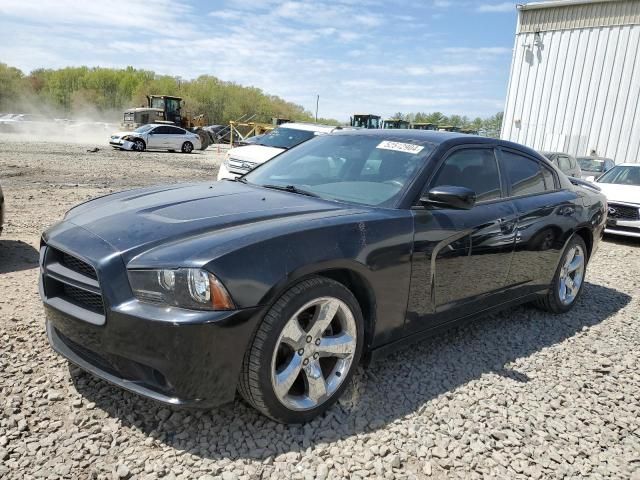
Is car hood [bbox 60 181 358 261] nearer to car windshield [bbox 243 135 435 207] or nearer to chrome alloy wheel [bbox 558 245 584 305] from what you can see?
car windshield [bbox 243 135 435 207]

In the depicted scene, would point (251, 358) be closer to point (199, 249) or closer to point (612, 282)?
point (199, 249)

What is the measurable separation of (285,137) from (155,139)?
15.4 metres

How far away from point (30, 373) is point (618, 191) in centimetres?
921

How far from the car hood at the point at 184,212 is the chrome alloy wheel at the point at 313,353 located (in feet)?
1.62

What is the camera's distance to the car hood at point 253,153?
10.1m

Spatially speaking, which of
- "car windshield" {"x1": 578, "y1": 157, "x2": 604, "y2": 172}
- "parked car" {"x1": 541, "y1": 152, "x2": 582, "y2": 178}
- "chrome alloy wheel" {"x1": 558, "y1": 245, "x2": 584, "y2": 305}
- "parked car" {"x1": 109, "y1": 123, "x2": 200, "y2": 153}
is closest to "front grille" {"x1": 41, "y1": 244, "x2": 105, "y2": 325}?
"chrome alloy wheel" {"x1": 558, "y1": 245, "x2": 584, "y2": 305}

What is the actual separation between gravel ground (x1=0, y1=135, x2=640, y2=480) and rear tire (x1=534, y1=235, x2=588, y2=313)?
43cm

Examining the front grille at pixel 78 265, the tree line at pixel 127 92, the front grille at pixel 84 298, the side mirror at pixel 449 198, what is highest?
the tree line at pixel 127 92

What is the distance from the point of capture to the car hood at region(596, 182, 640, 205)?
8.52m

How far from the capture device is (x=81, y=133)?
37.3m

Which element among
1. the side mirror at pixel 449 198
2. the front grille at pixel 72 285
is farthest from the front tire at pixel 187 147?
the side mirror at pixel 449 198

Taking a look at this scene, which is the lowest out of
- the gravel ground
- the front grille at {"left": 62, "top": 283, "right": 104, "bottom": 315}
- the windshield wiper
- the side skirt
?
the gravel ground

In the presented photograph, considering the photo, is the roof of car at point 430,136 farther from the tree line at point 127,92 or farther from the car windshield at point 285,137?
the tree line at point 127,92

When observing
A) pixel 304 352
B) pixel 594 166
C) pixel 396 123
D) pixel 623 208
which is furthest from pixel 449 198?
pixel 396 123
